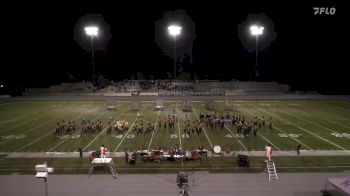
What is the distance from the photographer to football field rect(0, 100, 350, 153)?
2639 centimetres

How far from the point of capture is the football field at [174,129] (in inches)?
1039

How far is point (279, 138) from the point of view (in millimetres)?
28312

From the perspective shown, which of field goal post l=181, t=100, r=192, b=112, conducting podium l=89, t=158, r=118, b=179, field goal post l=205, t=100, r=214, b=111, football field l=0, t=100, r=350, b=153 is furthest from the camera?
field goal post l=205, t=100, r=214, b=111

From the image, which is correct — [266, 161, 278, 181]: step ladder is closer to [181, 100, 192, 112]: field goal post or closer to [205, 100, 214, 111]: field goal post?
[181, 100, 192, 112]: field goal post

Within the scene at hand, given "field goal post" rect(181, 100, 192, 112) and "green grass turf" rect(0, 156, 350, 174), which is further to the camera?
"field goal post" rect(181, 100, 192, 112)

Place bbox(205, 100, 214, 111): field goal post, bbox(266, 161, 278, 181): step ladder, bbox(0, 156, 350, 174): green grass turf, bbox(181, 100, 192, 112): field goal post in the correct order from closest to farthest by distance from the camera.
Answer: bbox(266, 161, 278, 181): step ladder
bbox(0, 156, 350, 174): green grass turf
bbox(181, 100, 192, 112): field goal post
bbox(205, 100, 214, 111): field goal post

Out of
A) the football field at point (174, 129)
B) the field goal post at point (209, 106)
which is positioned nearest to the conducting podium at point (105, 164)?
the football field at point (174, 129)

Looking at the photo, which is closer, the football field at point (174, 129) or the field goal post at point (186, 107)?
the football field at point (174, 129)

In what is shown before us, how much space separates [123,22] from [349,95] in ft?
150

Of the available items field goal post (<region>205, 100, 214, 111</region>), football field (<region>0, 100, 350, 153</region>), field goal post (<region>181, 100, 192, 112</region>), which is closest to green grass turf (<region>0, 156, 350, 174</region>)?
football field (<region>0, 100, 350, 153</region>)

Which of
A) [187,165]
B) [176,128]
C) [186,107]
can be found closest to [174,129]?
[176,128]

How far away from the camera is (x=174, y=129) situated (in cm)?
3203

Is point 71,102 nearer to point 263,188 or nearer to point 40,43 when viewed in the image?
point 40,43

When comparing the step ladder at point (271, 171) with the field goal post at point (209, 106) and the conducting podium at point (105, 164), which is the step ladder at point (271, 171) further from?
the field goal post at point (209, 106)
